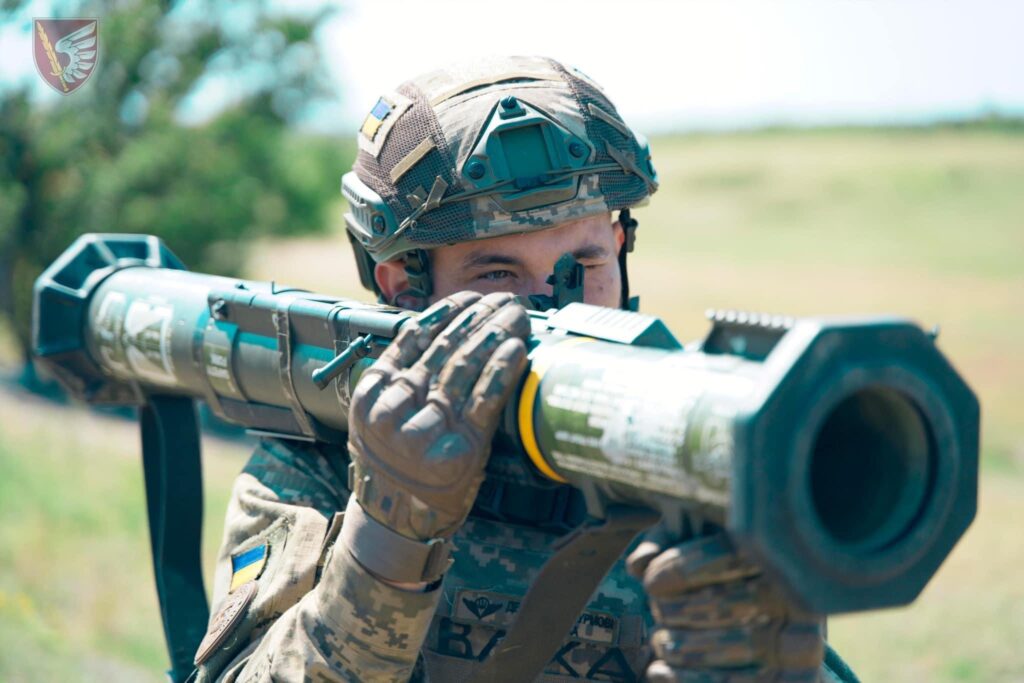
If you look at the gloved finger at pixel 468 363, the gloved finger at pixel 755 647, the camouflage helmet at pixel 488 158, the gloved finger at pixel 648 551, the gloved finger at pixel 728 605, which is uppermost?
the camouflage helmet at pixel 488 158

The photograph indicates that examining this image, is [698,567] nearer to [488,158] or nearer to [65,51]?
[488,158]

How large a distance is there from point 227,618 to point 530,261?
1.16 metres

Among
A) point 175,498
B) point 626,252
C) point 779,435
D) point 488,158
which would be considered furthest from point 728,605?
point 175,498

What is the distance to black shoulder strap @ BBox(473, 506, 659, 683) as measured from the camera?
2564 mm

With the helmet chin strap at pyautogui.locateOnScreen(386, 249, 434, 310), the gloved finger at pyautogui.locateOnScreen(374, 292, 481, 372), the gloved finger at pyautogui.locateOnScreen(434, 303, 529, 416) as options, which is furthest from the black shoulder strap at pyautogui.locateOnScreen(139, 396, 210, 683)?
the gloved finger at pyautogui.locateOnScreen(434, 303, 529, 416)

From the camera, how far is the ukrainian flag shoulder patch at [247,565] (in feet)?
11.0

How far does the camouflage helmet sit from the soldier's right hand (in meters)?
0.90

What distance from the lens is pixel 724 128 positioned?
1879 inches

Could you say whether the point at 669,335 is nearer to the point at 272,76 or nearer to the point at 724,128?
the point at 272,76

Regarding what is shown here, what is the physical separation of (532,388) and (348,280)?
2460 cm

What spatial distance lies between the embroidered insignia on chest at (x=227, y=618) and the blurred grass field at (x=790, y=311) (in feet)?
9.37

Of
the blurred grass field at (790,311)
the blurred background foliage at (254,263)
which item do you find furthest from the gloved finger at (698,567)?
the blurred grass field at (790,311)

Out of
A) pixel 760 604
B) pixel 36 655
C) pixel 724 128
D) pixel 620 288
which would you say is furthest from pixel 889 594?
pixel 724 128

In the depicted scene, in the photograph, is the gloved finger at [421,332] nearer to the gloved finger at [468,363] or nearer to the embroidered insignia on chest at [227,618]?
the gloved finger at [468,363]
